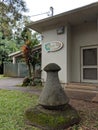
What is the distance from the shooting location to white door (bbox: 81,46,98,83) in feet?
30.8

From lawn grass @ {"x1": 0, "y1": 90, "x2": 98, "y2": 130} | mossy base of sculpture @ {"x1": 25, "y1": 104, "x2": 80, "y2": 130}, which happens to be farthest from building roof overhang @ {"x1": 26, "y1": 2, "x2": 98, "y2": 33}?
mossy base of sculpture @ {"x1": 25, "y1": 104, "x2": 80, "y2": 130}

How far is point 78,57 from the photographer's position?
987cm

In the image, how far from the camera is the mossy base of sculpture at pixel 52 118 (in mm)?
3985

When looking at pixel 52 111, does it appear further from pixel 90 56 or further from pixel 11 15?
pixel 11 15

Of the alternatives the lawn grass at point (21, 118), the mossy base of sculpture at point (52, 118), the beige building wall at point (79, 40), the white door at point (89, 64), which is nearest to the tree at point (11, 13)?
the beige building wall at point (79, 40)

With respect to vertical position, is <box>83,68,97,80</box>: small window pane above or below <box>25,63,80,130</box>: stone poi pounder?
above

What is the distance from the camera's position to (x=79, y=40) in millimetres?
9875

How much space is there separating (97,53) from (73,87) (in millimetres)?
2158

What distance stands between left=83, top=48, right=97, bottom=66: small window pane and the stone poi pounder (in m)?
5.37

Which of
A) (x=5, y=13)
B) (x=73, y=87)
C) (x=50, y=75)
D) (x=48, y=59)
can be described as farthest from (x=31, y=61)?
(x=50, y=75)

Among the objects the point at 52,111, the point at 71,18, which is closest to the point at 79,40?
the point at 71,18

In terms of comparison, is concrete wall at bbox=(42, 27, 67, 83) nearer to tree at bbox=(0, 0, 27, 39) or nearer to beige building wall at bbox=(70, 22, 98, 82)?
beige building wall at bbox=(70, 22, 98, 82)

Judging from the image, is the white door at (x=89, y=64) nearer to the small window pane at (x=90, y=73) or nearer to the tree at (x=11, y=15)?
the small window pane at (x=90, y=73)

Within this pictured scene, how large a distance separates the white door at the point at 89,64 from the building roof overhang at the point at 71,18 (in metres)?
1.58
